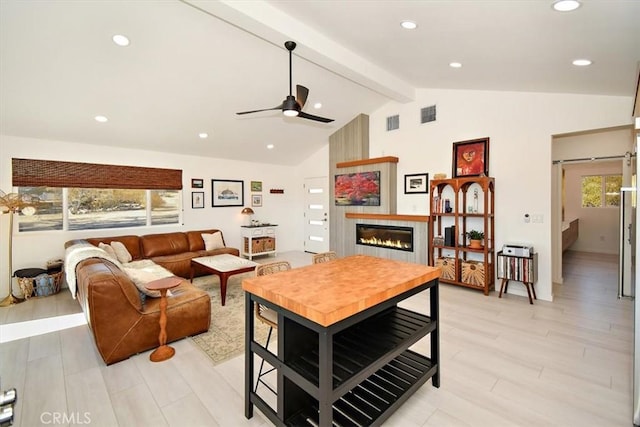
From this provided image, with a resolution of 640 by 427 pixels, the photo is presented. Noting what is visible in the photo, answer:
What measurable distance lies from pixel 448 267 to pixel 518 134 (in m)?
2.30

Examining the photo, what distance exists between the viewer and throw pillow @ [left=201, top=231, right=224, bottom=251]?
6.34m

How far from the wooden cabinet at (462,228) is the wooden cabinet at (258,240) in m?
4.02

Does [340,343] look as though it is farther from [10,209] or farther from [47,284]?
[10,209]

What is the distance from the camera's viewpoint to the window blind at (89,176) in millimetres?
4723

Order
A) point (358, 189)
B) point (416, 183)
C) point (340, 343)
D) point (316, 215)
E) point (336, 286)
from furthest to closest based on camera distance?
point (316, 215) < point (358, 189) < point (416, 183) < point (340, 343) < point (336, 286)

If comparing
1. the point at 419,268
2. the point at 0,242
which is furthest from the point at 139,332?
the point at 0,242

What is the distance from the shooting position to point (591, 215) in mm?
7473

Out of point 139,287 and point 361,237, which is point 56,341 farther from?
point 361,237

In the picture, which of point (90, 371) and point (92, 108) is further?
point (92, 108)

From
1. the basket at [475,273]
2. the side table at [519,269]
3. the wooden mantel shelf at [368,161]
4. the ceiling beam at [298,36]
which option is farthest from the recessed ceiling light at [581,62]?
the wooden mantel shelf at [368,161]

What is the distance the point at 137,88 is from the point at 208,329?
3.32m

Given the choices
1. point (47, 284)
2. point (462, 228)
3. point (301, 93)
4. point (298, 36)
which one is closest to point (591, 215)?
point (462, 228)

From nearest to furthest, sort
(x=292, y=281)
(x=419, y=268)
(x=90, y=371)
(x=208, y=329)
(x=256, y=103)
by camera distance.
Answer: (x=292, y=281)
(x=419, y=268)
(x=90, y=371)
(x=208, y=329)
(x=256, y=103)

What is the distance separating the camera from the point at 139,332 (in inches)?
112
